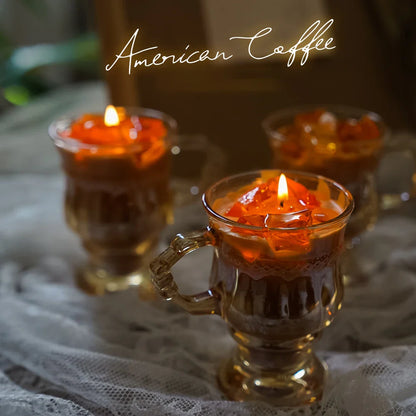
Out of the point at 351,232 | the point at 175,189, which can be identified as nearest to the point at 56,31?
the point at 175,189

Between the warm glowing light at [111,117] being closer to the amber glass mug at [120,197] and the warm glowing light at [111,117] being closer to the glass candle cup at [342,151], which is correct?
the amber glass mug at [120,197]

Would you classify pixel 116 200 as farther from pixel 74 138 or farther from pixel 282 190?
pixel 282 190

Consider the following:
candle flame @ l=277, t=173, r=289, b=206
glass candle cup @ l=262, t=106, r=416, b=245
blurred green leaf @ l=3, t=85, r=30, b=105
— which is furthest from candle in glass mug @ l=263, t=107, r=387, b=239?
blurred green leaf @ l=3, t=85, r=30, b=105

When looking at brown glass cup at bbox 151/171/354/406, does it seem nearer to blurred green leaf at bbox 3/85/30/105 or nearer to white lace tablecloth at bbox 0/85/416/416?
white lace tablecloth at bbox 0/85/416/416

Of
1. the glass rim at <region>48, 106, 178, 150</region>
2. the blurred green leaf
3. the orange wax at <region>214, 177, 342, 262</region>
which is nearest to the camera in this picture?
the orange wax at <region>214, 177, 342, 262</region>

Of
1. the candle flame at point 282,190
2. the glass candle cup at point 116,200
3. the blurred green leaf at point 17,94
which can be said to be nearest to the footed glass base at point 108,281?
the glass candle cup at point 116,200

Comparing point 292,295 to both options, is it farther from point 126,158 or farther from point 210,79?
point 210,79

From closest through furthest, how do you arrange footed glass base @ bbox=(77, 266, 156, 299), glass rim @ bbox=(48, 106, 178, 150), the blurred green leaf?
glass rim @ bbox=(48, 106, 178, 150)
footed glass base @ bbox=(77, 266, 156, 299)
the blurred green leaf
